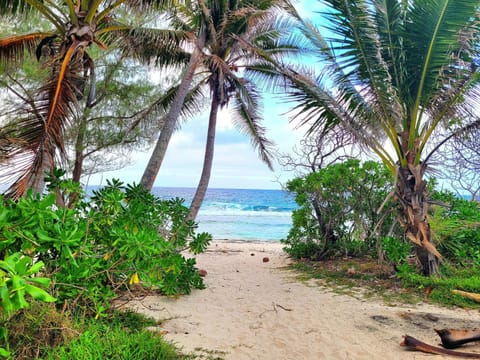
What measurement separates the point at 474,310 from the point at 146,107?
9.11 meters

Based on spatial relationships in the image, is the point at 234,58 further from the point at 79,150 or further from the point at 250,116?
the point at 79,150

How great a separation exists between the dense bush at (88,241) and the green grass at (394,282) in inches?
135

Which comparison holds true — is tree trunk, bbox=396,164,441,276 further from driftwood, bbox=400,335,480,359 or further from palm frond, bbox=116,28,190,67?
palm frond, bbox=116,28,190,67

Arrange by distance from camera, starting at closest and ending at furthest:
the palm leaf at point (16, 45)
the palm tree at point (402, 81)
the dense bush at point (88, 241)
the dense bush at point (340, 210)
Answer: the dense bush at point (88, 241) → the palm tree at point (402, 81) → the palm leaf at point (16, 45) → the dense bush at point (340, 210)

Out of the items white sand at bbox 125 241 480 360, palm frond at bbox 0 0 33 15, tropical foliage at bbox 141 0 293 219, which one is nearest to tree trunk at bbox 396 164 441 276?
white sand at bbox 125 241 480 360

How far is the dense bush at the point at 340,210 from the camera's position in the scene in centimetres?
729

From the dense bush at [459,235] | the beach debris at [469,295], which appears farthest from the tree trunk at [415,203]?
the beach debris at [469,295]

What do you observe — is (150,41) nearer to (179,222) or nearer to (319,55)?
(319,55)

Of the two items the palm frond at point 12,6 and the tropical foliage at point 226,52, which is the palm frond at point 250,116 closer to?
the tropical foliage at point 226,52

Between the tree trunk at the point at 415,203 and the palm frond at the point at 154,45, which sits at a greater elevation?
the palm frond at the point at 154,45

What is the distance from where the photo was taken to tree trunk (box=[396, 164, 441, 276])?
538 cm

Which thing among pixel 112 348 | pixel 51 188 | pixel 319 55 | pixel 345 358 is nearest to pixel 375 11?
pixel 319 55

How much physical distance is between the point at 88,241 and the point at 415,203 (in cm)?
509

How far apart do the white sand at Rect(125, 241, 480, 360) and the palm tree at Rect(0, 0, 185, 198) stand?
235 centimetres
